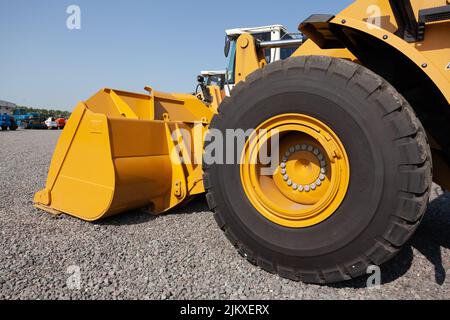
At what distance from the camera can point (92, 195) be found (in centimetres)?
261

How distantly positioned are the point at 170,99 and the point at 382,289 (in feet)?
8.94

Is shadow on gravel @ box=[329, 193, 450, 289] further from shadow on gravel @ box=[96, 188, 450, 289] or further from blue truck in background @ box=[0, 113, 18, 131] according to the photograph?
blue truck in background @ box=[0, 113, 18, 131]

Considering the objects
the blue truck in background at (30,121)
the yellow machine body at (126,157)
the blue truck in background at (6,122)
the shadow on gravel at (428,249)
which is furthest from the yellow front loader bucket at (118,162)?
the blue truck in background at (30,121)

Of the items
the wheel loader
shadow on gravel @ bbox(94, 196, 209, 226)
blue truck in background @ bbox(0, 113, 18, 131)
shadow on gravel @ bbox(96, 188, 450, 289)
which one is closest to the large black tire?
the wheel loader

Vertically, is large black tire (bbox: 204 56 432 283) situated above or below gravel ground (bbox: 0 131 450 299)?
above

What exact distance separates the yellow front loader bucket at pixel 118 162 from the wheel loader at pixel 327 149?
0.05 feet

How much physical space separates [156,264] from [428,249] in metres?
1.99

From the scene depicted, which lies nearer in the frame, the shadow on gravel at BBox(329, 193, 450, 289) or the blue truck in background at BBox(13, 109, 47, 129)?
the shadow on gravel at BBox(329, 193, 450, 289)

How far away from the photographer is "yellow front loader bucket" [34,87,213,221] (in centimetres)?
256

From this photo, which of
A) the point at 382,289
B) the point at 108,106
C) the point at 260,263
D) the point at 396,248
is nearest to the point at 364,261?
the point at 396,248

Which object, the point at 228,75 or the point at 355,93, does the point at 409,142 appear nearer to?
the point at 355,93

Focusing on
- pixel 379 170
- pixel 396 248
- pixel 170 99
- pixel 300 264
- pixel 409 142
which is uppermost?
pixel 170 99

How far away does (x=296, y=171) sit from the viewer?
2.08 meters

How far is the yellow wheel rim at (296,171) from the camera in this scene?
5.72 feet
